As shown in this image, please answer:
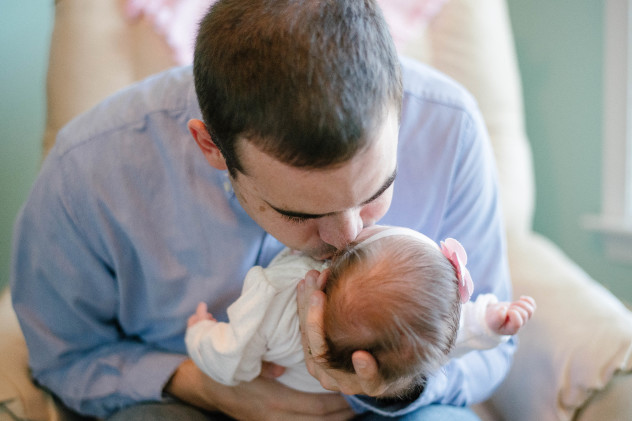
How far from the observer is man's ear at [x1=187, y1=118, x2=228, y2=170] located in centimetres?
86

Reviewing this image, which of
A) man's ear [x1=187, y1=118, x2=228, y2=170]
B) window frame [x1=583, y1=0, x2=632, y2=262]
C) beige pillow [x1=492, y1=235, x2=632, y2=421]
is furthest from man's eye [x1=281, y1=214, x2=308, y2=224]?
window frame [x1=583, y1=0, x2=632, y2=262]

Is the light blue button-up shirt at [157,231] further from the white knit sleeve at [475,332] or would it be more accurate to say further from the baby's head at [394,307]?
the baby's head at [394,307]

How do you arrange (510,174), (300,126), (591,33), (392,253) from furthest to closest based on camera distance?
1. (591,33)
2. (510,174)
3. (392,253)
4. (300,126)

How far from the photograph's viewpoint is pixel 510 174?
149cm

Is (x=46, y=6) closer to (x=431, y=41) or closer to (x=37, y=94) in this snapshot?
(x=37, y=94)

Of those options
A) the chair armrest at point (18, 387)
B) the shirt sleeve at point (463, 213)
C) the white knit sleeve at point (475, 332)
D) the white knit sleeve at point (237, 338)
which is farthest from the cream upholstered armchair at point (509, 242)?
the white knit sleeve at point (237, 338)

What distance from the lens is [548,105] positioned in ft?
5.97

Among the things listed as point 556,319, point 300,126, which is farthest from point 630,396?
point 300,126

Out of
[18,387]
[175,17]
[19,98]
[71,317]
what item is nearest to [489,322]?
[71,317]

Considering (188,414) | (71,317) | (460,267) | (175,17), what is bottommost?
(188,414)

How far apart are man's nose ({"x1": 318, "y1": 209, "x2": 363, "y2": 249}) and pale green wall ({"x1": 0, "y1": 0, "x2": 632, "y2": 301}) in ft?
3.91

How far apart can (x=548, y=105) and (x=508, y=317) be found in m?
1.12

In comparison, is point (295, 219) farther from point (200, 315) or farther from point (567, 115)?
point (567, 115)

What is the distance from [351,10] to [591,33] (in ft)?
4.00
